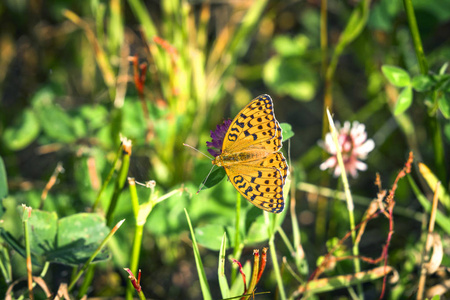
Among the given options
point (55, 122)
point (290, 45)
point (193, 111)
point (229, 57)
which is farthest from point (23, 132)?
point (290, 45)

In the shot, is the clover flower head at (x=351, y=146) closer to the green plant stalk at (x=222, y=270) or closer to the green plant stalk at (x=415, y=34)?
the green plant stalk at (x=415, y=34)

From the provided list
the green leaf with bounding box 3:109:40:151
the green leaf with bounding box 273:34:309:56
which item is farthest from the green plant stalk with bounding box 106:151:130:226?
the green leaf with bounding box 273:34:309:56

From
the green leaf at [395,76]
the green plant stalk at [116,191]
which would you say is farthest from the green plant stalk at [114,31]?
the green leaf at [395,76]

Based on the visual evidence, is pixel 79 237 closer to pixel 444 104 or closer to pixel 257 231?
pixel 257 231

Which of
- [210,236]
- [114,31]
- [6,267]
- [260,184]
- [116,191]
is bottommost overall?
[6,267]

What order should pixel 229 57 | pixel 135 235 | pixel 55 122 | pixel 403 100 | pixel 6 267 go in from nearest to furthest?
pixel 135 235, pixel 6 267, pixel 403 100, pixel 55 122, pixel 229 57

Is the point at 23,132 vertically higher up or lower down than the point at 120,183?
lower down

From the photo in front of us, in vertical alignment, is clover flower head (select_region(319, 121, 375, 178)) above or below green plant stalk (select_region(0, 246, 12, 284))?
above

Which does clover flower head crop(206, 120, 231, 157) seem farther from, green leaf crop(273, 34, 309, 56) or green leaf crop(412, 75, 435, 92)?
green leaf crop(273, 34, 309, 56)
